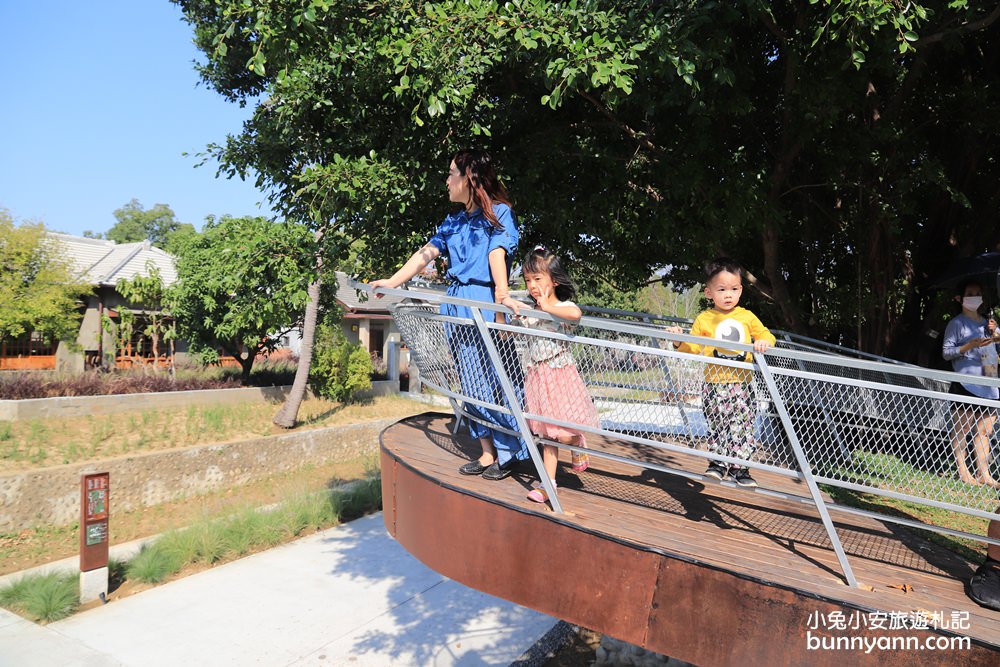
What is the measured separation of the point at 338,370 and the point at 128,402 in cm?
537

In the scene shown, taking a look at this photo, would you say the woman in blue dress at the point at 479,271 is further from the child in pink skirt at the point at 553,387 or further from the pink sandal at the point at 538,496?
the pink sandal at the point at 538,496

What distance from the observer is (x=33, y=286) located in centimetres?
1584

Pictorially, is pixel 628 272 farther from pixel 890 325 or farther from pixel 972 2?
pixel 972 2

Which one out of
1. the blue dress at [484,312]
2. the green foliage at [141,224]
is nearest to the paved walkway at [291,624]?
the blue dress at [484,312]

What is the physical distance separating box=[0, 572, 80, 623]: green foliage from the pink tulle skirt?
6.64 metres

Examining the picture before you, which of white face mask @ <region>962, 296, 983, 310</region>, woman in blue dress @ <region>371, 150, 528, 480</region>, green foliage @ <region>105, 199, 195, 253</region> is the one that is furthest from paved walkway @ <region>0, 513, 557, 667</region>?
green foliage @ <region>105, 199, 195, 253</region>

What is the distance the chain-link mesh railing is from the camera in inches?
94.7

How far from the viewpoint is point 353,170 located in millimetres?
5520

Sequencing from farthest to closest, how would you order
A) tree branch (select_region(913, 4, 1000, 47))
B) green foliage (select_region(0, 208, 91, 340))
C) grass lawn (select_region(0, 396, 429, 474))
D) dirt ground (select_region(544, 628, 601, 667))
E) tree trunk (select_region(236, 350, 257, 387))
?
tree trunk (select_region(236, 350, 257, 387)), green foliage (select_region(0, 208, 91, 340)), grass lawn (select_region(0, 396, 429, 474)), dirt ground (select_region(544, 628, 601, 667)), tree branch (select_region(913, 4, 1000, 47))

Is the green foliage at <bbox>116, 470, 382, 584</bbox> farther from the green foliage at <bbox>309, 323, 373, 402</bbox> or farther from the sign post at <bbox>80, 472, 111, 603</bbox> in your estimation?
the green foliage at <bbox>309, 323, 373, 402</bbox>

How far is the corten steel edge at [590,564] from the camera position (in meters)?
2.36

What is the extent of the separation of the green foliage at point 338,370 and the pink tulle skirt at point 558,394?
590 inches

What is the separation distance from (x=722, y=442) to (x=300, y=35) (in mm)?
4052

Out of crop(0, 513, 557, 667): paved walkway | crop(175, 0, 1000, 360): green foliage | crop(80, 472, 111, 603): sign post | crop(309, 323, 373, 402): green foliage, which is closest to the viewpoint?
crop(175, 0, 1000, 360): green foliage
